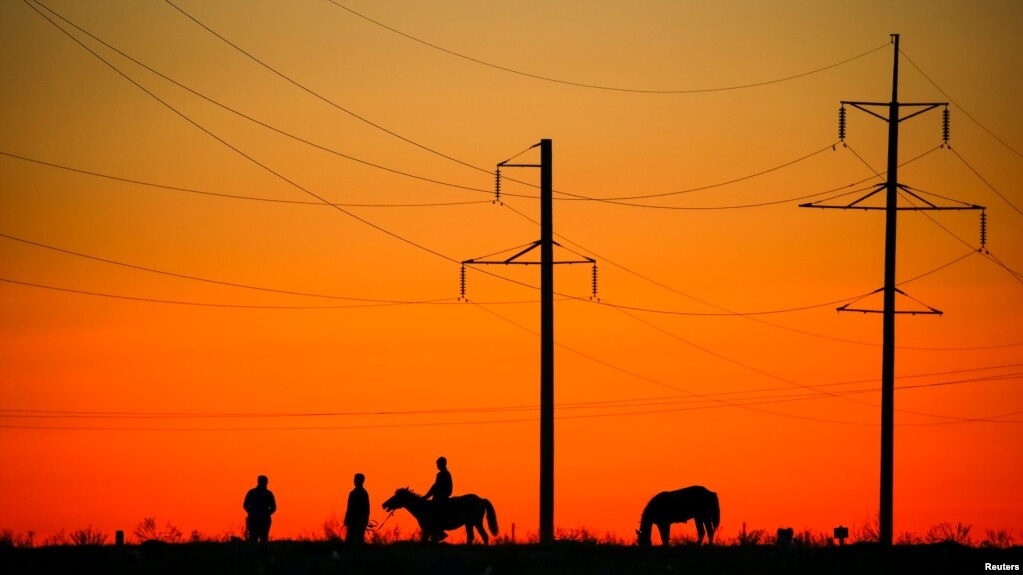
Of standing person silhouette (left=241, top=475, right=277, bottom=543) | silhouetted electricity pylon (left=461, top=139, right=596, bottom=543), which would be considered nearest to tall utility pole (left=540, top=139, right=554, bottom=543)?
silhouetted electricity pylon (left=461, top=139, right=596, bottom=543)

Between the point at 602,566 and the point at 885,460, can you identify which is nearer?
the point at 602,566

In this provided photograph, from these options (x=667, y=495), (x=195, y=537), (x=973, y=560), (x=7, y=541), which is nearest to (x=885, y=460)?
(x=667, y=495)

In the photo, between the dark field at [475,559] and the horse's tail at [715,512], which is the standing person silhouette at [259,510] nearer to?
the dark field at [475,559]

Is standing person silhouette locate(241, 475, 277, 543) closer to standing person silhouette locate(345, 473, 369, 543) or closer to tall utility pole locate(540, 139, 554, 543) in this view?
standing person silhouette locate(345, 473, 369, 543)

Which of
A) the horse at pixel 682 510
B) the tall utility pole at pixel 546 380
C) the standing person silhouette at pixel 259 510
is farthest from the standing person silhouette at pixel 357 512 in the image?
the horse at pixel 682 510

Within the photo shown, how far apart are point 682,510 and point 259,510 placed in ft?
44.2

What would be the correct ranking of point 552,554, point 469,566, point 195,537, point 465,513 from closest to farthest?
point 469,566 → point 552,554 → point 195,537 → point 465,513

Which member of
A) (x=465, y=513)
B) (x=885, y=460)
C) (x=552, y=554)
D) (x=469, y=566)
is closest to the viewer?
(x=469, y=566)

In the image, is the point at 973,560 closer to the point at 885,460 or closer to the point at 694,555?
the point at 694,555

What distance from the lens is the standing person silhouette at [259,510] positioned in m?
40.9

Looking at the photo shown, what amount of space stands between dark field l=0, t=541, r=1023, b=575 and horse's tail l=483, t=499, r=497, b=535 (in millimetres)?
4867

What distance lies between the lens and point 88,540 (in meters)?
38.7

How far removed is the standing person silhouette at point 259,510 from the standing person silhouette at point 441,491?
440cm

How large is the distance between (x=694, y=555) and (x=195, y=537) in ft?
37.4
